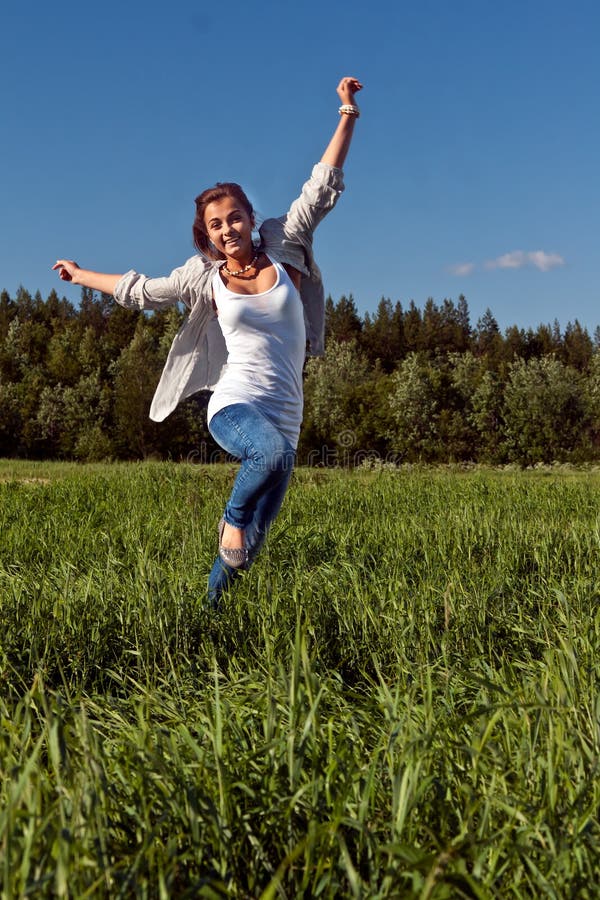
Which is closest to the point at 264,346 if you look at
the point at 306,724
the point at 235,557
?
the point at 235,557

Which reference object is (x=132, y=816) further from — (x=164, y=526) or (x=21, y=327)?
(x=21, y=327)

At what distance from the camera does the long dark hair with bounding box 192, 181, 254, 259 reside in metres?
3.99

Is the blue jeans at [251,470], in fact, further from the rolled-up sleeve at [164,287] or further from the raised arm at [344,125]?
the raised arm at [344,125]

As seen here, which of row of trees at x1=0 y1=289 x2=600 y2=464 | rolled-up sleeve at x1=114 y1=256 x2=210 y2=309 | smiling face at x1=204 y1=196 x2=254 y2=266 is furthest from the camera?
row of trees at x1=0 y1=289 x2=600 y2=464

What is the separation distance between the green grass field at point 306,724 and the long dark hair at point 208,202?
1623mm

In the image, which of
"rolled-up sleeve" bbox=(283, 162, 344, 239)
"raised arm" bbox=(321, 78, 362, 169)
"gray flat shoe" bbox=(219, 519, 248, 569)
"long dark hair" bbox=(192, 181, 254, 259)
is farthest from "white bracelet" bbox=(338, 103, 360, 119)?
"gray flat shoe" bbox=(219, 519, 248, 569)

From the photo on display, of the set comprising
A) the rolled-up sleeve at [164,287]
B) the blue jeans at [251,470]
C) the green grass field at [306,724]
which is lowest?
the green grass field at [306,724]

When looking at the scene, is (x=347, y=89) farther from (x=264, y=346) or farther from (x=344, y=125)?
(x=264, y=346)

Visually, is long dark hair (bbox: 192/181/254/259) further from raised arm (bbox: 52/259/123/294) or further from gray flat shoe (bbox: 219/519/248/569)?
gray flat shoe (bbox: 219/519/248/569)

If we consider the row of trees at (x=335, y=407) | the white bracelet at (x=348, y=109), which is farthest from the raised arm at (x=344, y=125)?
the row of trees at (x=335, y=407)

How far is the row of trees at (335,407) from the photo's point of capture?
4312 cm

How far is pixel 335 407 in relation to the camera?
159 ft

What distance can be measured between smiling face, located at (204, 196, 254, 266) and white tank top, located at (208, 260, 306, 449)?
16 cm

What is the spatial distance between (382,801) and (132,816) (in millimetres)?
543
